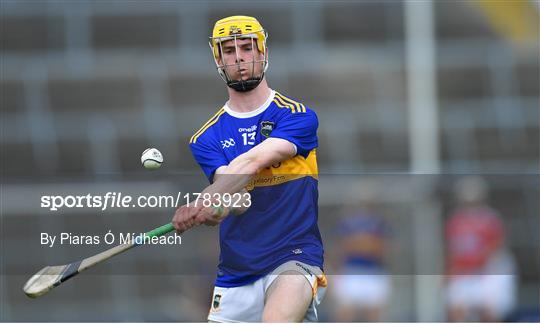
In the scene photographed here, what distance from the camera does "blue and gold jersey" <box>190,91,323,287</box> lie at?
4949mm

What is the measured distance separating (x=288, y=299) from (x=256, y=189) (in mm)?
505

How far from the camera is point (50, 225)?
38.6ft

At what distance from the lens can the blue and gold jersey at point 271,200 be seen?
495 cm

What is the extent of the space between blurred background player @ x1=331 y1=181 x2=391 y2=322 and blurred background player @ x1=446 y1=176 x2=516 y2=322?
65 cm

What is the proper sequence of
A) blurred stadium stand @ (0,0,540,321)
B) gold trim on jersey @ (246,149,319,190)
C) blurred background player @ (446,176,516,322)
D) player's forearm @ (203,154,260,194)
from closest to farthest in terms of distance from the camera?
player's forearm @ (203,154,260,194) → gold trim on jersey @ (246,149,319,190) → blurred background player @ (446,176,516,322) → blurred stadium stand @ (0,0,540,321)

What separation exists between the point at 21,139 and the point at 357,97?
363 centimetres

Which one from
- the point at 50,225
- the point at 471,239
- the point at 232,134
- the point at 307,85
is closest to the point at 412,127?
the point at 307,85

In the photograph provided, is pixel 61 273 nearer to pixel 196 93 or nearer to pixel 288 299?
pixel 288 299

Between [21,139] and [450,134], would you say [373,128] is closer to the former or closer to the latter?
[450,134]

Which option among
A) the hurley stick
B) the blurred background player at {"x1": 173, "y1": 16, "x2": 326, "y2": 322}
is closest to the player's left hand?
the blurred background player at {"x1": 173, "y1": 16, "x2": 326, "y2": 322}

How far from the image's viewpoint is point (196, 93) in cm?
1305

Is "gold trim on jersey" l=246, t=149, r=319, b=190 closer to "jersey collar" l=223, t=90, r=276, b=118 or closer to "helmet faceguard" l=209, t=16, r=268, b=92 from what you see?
"jersey collar" l=223, t=90, r=276, b=118

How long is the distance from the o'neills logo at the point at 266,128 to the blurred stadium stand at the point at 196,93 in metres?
6.69

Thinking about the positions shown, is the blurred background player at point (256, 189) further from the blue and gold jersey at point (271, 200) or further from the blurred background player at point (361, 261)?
the blurred background player at point (361, 261)
